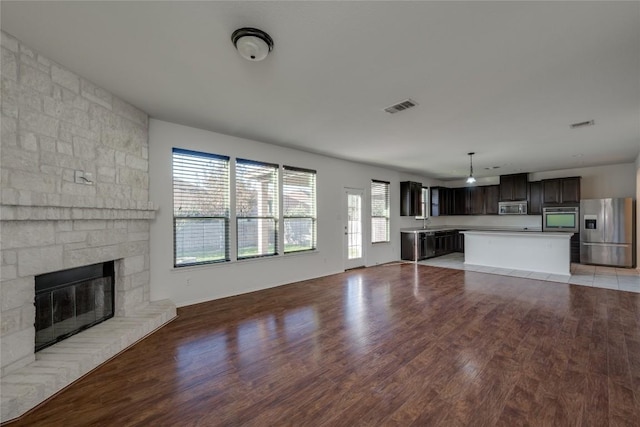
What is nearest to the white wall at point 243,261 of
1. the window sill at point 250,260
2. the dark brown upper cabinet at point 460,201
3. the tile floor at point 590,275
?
the window sill at point 250,260

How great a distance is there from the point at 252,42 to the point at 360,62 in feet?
3.10

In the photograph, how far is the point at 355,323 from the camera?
3498mm

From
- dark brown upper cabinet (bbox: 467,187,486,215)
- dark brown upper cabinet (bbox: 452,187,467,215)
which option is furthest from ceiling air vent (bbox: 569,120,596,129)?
dark brown upper cabinet (bbox: 452,187,467,215)

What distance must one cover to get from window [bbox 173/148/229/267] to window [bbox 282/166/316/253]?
48.9 inches

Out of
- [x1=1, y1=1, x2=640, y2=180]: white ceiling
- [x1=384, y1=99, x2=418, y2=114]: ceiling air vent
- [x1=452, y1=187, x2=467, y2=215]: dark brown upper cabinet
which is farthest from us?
[x1=452, y1=187, x2=467, y2=215]: dark brown upper cabinet

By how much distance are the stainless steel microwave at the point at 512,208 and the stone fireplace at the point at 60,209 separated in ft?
32.1

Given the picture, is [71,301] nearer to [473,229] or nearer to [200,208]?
[200,208]

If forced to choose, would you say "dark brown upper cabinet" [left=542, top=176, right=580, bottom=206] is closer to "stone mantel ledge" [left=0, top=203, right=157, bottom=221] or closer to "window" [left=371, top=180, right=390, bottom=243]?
"window" [left=371, top=180, right=390, bottom=243]

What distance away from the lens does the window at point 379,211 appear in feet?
24.7

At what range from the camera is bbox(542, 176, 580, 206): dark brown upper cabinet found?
7555mm

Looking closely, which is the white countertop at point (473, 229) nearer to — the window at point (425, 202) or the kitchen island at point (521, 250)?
the window at point (425, 202)

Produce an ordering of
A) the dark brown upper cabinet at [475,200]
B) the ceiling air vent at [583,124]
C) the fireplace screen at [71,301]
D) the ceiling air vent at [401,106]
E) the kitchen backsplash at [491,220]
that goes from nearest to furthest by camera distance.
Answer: the fireplace screen at [71,301] < the ceiling air vent at [401,106] < the ceiling air vent at [583,124] < the kitchen backsplash at [491,220] < the dark brown upper cabinet at [475,200]

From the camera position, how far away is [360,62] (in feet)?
8.04

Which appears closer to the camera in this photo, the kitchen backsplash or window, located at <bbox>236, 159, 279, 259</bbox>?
window, located at <bbox>236, 159, 279, 259</bbox>
